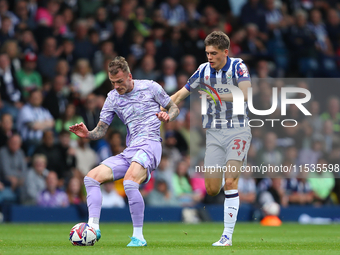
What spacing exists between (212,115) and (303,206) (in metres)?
8.04

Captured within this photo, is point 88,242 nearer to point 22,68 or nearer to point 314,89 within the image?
point 22,68

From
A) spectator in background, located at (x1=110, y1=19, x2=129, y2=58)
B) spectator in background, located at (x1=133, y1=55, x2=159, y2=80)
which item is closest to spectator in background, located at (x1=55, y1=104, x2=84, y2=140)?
spectator in background, located at (x1=133, y1=55, x2=159, y2=80)

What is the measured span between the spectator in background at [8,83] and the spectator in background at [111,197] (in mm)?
2809

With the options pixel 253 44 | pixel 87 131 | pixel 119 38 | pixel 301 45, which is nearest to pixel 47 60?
pixel 119 38

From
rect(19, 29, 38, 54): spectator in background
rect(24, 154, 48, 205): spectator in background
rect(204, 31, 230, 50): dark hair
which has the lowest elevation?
rect(24, 154, 48, 205): spectator in background

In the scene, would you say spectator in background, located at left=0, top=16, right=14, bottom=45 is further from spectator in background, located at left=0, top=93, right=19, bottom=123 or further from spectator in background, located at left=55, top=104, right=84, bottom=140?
spectator in background, located at left=55, top=104, right=84, bottom=140

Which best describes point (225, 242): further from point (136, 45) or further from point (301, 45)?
point (301, 45)

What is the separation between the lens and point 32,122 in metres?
14.4

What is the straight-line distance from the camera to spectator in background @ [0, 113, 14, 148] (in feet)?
45.8

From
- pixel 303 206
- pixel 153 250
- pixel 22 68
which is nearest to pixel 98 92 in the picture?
pixel 22 68

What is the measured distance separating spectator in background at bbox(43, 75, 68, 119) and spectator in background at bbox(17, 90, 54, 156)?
385 millimetres

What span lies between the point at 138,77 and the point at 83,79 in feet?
4.82

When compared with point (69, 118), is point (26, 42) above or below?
above

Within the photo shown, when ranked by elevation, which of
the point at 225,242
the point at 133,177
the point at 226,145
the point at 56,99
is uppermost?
the point at 56,99
